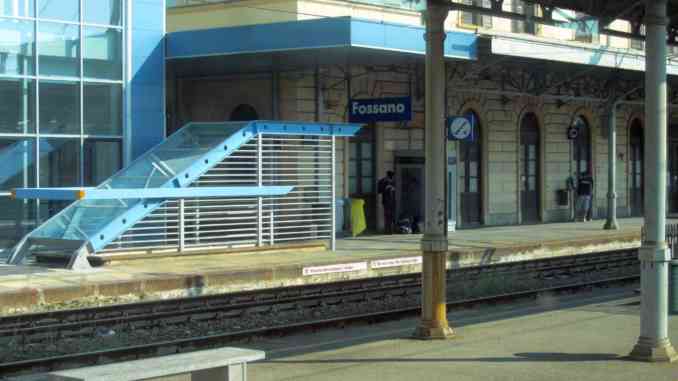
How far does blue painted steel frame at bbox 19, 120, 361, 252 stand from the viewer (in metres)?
20.5

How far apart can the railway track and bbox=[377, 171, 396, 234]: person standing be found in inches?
276

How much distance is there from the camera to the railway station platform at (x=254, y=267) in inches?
672

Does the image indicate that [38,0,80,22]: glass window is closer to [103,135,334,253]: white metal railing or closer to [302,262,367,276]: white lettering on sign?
[103,135,334,253]: white metal railing

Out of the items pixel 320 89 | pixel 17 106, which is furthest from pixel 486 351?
pixel 320 89

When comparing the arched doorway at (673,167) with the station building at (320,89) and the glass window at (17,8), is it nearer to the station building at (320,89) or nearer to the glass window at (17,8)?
the station building at (320,89)

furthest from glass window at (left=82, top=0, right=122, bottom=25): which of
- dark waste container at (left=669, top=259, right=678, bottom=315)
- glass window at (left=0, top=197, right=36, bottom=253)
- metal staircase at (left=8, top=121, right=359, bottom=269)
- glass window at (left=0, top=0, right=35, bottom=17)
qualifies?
dark waste container at (left=669, top=259, right=678, bottom=315)

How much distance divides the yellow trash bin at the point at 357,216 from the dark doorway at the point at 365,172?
42.2 inches

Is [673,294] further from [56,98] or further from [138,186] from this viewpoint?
[56,98]

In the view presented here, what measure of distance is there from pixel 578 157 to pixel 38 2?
20.5 metres

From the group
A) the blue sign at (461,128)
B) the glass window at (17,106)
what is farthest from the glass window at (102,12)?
the blue sign at (461,128)

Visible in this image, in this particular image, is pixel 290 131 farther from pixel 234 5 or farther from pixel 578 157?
pixel 578 157

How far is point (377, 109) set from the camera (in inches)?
1051

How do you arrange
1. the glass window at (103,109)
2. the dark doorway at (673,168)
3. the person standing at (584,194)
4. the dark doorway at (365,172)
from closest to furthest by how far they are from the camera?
1. the glass window at (103,109)
2. the dark doorway at (365,172)
3. the person standing at (584,194)
4. the dark doorway at (673,168)

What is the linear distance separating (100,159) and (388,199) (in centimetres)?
766
